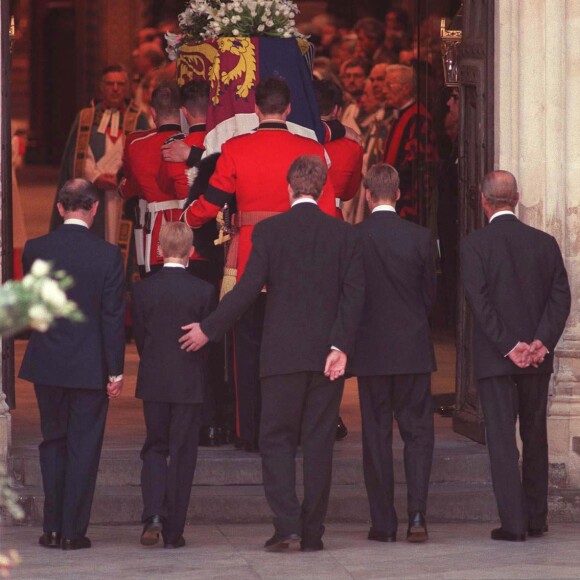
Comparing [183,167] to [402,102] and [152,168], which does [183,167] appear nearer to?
[152,168]

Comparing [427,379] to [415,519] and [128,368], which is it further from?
[128,368]

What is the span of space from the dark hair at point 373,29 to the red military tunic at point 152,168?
289 inches

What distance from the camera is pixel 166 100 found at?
33.6 feet

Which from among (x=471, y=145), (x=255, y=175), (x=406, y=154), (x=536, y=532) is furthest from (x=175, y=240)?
(x=406, y=154)

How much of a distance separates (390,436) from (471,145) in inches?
86.9

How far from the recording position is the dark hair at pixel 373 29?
17.4 meters

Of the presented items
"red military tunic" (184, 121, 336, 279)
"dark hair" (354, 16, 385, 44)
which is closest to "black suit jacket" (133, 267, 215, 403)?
"red military tunic" (184, 121, 336, 279)

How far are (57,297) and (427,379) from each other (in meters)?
3.97

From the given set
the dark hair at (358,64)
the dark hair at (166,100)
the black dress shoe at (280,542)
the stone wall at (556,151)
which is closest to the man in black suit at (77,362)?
the black dress shoe at (280,542)

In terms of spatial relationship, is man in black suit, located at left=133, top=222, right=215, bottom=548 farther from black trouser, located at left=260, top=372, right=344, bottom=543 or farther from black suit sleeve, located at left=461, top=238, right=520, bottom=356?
black suit sleeve, located at left=461, top=238, right=520, bottom=356

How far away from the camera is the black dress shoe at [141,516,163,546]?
27.6 ft

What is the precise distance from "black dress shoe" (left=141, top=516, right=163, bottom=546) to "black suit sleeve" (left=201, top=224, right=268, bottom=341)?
2.78 feet

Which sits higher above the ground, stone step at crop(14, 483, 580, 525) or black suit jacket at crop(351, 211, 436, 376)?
black suit jacket at crop(351, 211, 436, 376)

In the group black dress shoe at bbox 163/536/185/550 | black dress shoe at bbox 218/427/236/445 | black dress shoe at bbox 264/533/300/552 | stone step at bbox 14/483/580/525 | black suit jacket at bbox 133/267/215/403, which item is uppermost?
black suit jacket at bbox 133/267/215/403
